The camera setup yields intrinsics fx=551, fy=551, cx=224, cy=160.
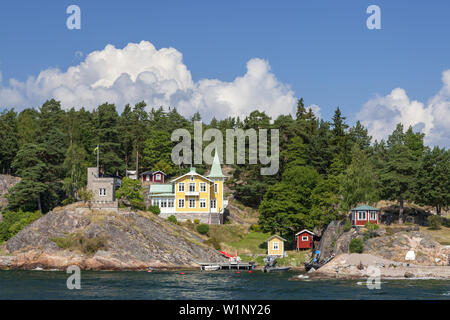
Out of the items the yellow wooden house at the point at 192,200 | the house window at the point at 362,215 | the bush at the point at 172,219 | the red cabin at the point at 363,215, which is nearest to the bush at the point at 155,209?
the yellow wooden house at the point at 192,200

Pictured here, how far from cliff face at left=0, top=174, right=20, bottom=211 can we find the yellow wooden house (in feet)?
78.1

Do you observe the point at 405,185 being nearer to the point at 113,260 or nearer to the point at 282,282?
the point at 282,282

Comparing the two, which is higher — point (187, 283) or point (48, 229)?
point (48, 229)

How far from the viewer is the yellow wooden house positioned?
92.9 metres

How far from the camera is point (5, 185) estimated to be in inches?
3693

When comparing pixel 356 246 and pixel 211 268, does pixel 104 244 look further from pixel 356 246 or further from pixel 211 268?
pixel 356 246

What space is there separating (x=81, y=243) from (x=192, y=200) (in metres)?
24.0

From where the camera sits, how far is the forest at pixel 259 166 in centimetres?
8400

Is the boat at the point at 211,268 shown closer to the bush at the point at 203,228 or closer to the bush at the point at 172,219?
the bush at the point at 203,228

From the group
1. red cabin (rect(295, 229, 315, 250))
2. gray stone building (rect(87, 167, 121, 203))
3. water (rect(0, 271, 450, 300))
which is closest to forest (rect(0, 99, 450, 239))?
red cabin (rect(295, 229, 315, 250))

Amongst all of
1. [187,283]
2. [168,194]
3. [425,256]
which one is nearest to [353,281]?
[425,256]

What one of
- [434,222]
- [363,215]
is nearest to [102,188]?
[363,215]

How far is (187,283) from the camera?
58.1 meters
